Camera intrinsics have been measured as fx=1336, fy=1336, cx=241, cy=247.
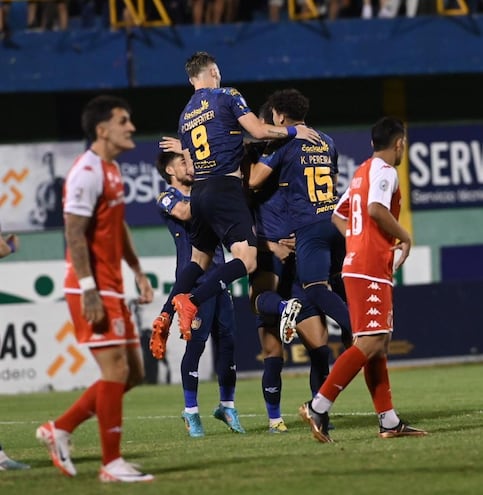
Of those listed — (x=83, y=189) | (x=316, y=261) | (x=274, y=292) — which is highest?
(x=83, y=189)

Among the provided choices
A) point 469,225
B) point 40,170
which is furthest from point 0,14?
point 469,225

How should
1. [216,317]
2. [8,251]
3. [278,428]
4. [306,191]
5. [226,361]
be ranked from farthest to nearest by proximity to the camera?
[216,317] < [226,361] < [306,191] < [278,428] < [8,251]

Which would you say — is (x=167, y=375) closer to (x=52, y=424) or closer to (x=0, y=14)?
(x=0, y=14)

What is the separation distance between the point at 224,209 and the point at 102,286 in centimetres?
278

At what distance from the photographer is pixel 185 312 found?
9.95m

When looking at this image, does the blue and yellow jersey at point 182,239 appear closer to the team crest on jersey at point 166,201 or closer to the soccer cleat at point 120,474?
the team crest on jersey at point 166,201

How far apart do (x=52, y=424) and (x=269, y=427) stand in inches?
126

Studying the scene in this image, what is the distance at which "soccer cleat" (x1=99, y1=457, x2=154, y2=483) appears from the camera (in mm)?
7441

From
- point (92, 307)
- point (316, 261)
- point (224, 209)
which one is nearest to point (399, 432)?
point (316, 261)

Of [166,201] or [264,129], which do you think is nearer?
[264,129]

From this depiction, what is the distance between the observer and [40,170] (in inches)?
887

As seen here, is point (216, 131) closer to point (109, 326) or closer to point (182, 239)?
point (182, 239)

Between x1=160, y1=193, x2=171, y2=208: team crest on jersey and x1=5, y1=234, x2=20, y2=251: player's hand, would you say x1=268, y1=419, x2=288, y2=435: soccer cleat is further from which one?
x1=5, y1=234, x2=20, y2=251: player's hand

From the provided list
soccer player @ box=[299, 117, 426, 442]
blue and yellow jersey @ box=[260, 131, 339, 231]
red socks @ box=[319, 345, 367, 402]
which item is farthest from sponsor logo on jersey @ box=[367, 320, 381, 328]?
blue and yellow jersey @ box=[260, 131, 339, 231]
